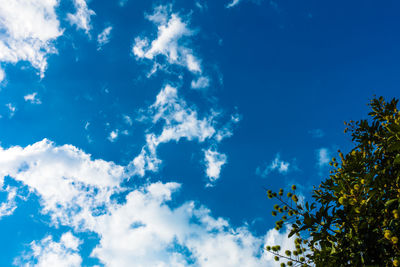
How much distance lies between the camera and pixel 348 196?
4.23m

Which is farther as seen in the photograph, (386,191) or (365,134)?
(365,134)

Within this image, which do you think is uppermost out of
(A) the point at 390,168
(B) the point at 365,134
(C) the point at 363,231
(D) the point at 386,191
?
(B) the point at 365,134

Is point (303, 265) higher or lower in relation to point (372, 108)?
lower

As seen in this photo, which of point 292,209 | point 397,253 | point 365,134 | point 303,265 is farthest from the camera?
point 365,134

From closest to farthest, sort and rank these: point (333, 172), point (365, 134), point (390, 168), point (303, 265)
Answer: point (303, 265) → point (390, 168) → point (333, 172) → point (365, 134)

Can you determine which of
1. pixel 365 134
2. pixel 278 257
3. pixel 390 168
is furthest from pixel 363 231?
pixel 365 134

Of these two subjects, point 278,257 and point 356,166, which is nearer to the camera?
point 278,257

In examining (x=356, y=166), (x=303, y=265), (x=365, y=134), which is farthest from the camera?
(x=365, y=134)

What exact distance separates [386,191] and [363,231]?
1.42m

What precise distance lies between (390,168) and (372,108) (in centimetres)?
366

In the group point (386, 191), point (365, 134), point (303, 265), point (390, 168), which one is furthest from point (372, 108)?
point (303, 265)

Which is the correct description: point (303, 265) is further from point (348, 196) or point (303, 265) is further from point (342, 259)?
point (348, 196)

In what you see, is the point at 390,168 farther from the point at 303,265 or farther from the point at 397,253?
the point at 303,265

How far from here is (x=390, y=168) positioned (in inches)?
200
